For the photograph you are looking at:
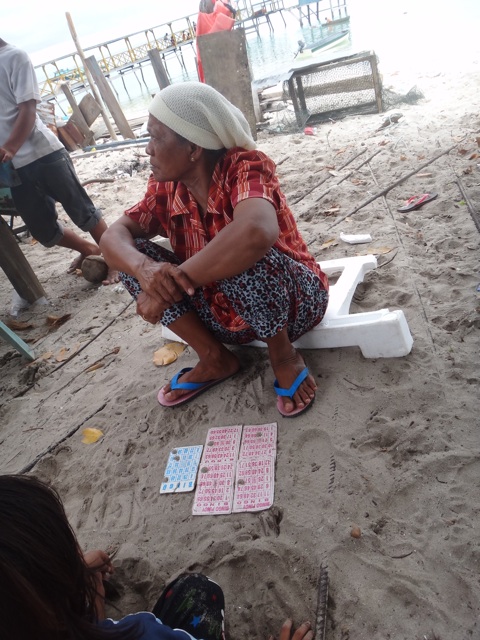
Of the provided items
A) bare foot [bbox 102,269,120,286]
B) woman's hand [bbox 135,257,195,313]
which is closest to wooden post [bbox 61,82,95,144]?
bare foot [bbox 102,269,120,286]

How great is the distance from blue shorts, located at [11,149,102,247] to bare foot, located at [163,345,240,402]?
2015 mm

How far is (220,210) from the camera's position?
1776mm

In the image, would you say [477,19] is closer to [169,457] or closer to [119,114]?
[119,114]

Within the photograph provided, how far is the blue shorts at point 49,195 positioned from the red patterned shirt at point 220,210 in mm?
1599

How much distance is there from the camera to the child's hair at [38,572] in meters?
0.76

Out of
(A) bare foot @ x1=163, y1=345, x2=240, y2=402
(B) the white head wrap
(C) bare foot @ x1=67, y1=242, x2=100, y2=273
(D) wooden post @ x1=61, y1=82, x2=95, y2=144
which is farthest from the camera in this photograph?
(D) wooden post @ x1=61, y1=82, x2=95, y2=144

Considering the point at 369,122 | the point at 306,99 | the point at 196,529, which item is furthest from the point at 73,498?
the point at 306,99

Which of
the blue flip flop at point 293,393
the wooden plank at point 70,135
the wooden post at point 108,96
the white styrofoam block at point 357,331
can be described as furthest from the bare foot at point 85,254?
the wooden post at point 108,96

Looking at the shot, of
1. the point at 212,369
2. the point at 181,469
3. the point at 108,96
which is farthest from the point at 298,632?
the point at 108,96

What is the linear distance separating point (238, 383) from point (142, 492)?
2.22ft

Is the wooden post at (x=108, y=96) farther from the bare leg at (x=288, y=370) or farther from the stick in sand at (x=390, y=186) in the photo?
the bare leg at (x=288, y=370)

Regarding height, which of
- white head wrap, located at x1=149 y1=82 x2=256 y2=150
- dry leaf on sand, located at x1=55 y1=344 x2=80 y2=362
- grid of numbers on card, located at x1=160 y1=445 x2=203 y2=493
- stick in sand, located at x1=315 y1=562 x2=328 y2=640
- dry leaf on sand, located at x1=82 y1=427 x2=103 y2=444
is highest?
white head wrap, located at x1=149 y1=82 x2=256 y2=150

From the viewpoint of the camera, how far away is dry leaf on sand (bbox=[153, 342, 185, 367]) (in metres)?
2.57

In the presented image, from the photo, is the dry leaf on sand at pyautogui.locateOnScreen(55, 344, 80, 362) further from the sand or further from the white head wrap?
the white head wrap
